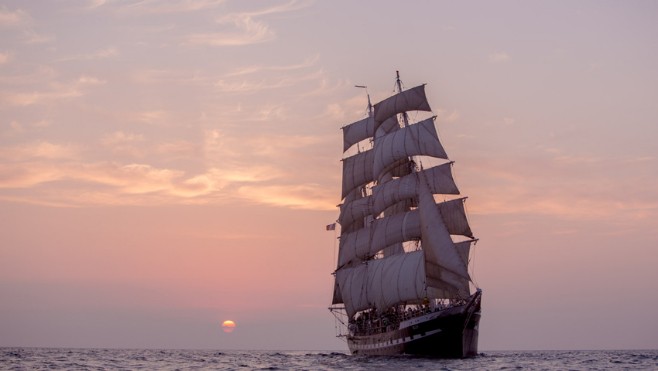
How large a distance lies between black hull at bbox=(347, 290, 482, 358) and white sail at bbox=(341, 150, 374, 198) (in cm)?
4053

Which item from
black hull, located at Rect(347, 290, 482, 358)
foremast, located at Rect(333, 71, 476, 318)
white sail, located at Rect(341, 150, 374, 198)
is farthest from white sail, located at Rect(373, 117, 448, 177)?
black hull, located at Rect(347, 290, 482, 358)

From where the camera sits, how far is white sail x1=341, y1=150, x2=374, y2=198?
478 ft

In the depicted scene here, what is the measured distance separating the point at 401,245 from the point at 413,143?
22.1 m

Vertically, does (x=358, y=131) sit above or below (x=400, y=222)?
above

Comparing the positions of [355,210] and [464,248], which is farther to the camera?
[355,210]

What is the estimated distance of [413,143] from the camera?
416ft

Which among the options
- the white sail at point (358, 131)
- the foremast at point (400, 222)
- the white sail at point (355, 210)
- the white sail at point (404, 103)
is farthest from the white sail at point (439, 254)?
the white sail at point (358, 131)

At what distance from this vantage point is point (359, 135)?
153m

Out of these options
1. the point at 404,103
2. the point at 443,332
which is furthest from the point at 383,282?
the point at 404,103

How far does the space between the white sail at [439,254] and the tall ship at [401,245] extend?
0.44ft

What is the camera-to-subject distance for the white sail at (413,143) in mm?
125625

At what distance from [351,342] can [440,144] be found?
40234 mm

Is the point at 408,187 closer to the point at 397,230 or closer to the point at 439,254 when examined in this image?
the point at 397,230

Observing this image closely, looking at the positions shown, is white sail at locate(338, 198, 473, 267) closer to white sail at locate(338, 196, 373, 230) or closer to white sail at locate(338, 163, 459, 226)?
white sail at locate(338, 163, 459, 226)
